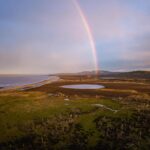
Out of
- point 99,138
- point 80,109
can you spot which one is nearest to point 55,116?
point 80,109

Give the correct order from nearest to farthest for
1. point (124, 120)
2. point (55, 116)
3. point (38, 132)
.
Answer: point (38, 132) < point (124, 120) < point (55, 116)

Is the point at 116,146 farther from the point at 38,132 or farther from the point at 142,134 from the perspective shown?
the point at 38,132

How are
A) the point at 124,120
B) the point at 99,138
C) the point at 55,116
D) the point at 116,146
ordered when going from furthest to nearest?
the point at 55,116, the point at 124,120, the point at 99,138, the point at 116,146

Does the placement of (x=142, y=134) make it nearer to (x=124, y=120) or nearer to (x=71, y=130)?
(x=124, y=120)

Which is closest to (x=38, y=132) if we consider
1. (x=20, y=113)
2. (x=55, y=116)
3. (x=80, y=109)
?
(x=55, y=116)

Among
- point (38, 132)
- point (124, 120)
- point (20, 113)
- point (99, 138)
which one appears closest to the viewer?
point (99, 138)

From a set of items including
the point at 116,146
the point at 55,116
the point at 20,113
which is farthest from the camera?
the point at 20,113

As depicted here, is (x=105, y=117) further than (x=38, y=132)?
Yes

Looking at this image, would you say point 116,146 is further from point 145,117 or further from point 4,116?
point 4,116

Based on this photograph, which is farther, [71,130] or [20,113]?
[20,113]
